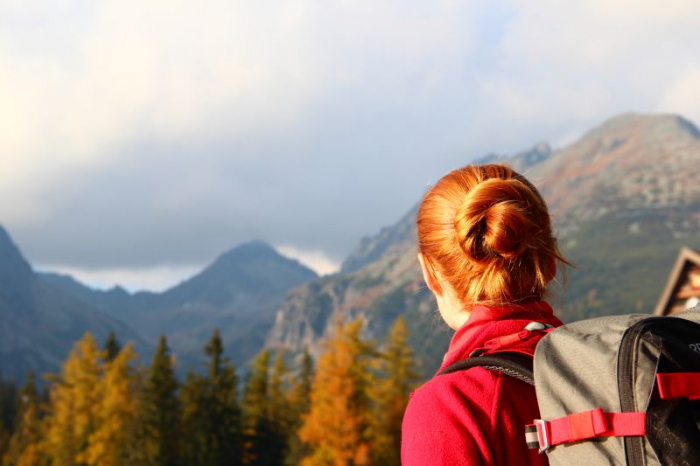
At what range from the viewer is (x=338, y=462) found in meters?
30.3

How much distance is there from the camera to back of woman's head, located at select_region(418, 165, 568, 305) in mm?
2393

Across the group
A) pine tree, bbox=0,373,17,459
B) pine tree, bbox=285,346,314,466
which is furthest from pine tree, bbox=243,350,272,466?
pine tree, bbox=0,373,17,459

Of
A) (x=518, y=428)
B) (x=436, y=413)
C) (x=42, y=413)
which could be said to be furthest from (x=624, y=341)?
(x=42, y=413)

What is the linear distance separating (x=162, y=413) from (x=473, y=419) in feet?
140

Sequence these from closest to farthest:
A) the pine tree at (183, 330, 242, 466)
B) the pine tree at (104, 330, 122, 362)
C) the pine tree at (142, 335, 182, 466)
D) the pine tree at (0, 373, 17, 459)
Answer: the pine tree at (142, 335, 182, 466) → the pine tree at (183, 330, 242, 466) → the pine tree at (104, 330, 122, 362) → the pine tree at (0, 373, 17, 459)

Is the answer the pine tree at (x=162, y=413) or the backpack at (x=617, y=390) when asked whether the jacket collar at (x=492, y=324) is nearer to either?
the backpack at (x=617, y=390)

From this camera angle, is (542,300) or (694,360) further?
(542,300)

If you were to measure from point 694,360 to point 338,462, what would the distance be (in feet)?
98.5

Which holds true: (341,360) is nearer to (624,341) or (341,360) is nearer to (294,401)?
(294,401)

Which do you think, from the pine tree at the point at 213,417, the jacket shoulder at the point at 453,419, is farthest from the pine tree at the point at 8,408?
the jacket shoulder at the point at 453,419

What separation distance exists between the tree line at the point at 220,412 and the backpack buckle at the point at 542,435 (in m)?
29.3

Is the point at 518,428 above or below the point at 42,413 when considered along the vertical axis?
below

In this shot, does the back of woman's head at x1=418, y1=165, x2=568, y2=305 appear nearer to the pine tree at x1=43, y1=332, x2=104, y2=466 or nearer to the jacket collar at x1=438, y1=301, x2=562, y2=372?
the jacket collar at x1=438, y1=301, x2=562, y2=372

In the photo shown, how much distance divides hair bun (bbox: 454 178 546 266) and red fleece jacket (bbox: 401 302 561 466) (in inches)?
12.7
